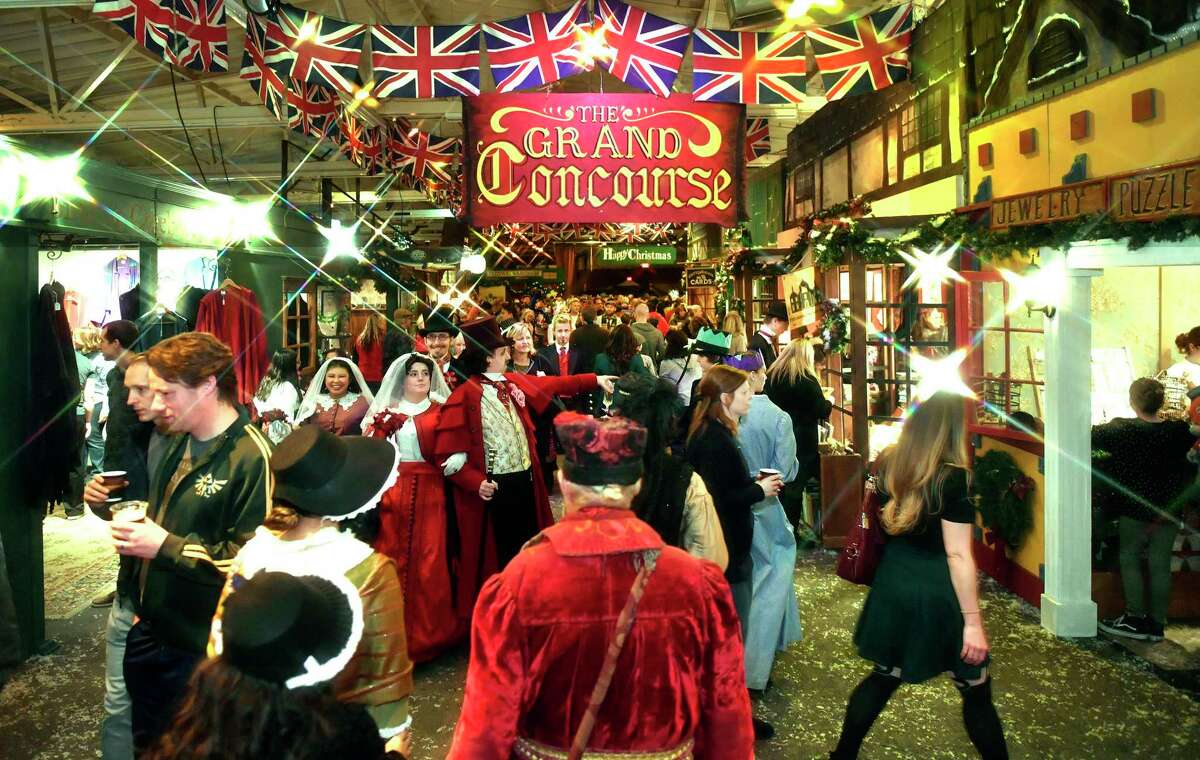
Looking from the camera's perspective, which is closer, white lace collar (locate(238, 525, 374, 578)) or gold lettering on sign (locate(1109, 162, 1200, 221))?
white lace collar (locate(238, 525, 374, 578))

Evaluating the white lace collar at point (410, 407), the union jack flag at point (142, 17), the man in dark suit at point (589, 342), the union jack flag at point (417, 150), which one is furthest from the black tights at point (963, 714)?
the union jack flag at point (417, 150)

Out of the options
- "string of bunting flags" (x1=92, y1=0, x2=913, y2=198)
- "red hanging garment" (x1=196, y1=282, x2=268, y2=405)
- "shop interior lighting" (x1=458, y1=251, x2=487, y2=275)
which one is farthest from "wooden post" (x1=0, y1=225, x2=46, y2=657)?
"shop interior lighting" (x1=458, y1=251, x2=487, y2=275)

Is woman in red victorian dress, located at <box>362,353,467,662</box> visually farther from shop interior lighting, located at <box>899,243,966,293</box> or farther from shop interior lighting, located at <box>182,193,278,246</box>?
shop interior lighting, located at <box>899,243,966,293</box>

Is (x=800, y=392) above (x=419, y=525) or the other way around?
above

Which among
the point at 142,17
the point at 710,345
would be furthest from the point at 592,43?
the point at 142,17

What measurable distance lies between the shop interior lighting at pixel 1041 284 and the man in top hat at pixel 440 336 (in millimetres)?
4061

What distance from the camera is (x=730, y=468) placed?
443cm

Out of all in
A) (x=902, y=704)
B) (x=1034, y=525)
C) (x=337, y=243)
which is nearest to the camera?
(x=902, y=704)

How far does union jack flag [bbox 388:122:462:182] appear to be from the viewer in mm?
11662

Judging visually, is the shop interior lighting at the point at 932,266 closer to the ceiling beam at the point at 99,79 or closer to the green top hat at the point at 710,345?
the green top hat at the point at 710,345

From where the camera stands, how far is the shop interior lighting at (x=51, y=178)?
17.0 feet

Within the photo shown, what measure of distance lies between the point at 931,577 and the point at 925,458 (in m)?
0.50

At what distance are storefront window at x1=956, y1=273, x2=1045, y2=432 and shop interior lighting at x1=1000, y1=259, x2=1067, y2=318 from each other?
0.36 meters

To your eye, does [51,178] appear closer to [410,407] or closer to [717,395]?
[410,407]
